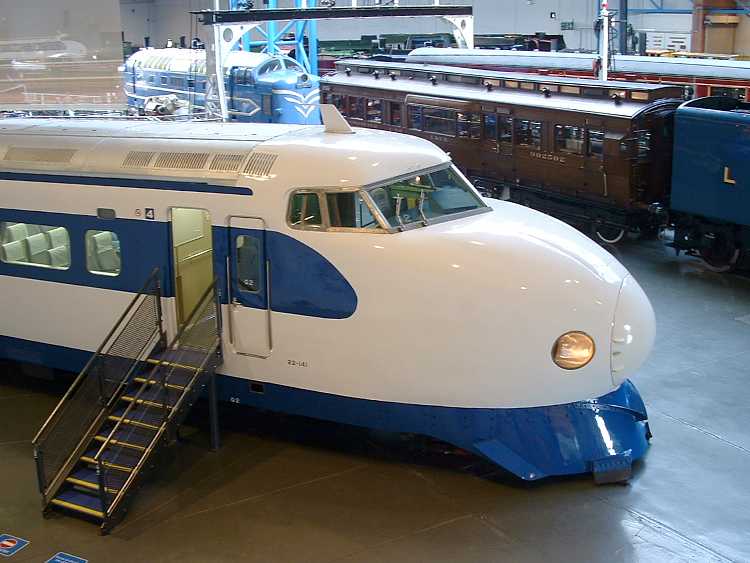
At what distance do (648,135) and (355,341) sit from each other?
10.6 metres

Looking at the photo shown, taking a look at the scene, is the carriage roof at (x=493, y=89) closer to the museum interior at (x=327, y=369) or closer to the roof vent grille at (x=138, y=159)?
the museum interior at (x=327, y=369)

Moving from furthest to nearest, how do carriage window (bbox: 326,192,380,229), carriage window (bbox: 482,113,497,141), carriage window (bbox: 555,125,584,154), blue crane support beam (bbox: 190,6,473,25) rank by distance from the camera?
carriage window (bbox: 482,113,497,141) < carriage window (bbox: 555,125,584,154) < blue crane support beam (bbox: 190,6,473,25) < carriage window (bbox: 326,192,380,229)

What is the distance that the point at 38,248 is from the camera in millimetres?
11641

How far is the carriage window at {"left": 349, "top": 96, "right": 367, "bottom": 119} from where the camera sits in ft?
87.2

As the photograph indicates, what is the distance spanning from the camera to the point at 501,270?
29.6ft

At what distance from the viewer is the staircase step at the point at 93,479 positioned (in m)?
9.28

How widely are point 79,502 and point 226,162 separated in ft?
12.5

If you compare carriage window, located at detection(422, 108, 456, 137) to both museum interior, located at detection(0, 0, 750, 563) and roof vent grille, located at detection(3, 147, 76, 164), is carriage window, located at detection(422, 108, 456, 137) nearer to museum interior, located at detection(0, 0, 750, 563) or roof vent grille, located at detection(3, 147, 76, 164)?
museum interior, located at detection(0, 0, 750, 563)

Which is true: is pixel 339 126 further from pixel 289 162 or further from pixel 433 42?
pixel 433 42

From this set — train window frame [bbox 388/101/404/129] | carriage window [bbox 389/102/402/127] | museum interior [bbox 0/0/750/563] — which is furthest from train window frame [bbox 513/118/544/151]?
museum interior [bbox 0/0/750/563]

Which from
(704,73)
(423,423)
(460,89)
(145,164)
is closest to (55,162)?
(145,164)

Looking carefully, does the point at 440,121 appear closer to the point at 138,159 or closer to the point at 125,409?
the point at 138,159

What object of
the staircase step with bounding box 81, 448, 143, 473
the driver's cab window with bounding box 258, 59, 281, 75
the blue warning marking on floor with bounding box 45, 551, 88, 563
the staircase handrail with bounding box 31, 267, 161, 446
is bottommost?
the blue warning marking on floor with bounding box 45, 551, 88, 563

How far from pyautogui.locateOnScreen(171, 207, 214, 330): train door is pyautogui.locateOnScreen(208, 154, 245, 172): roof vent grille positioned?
0.53 meters
